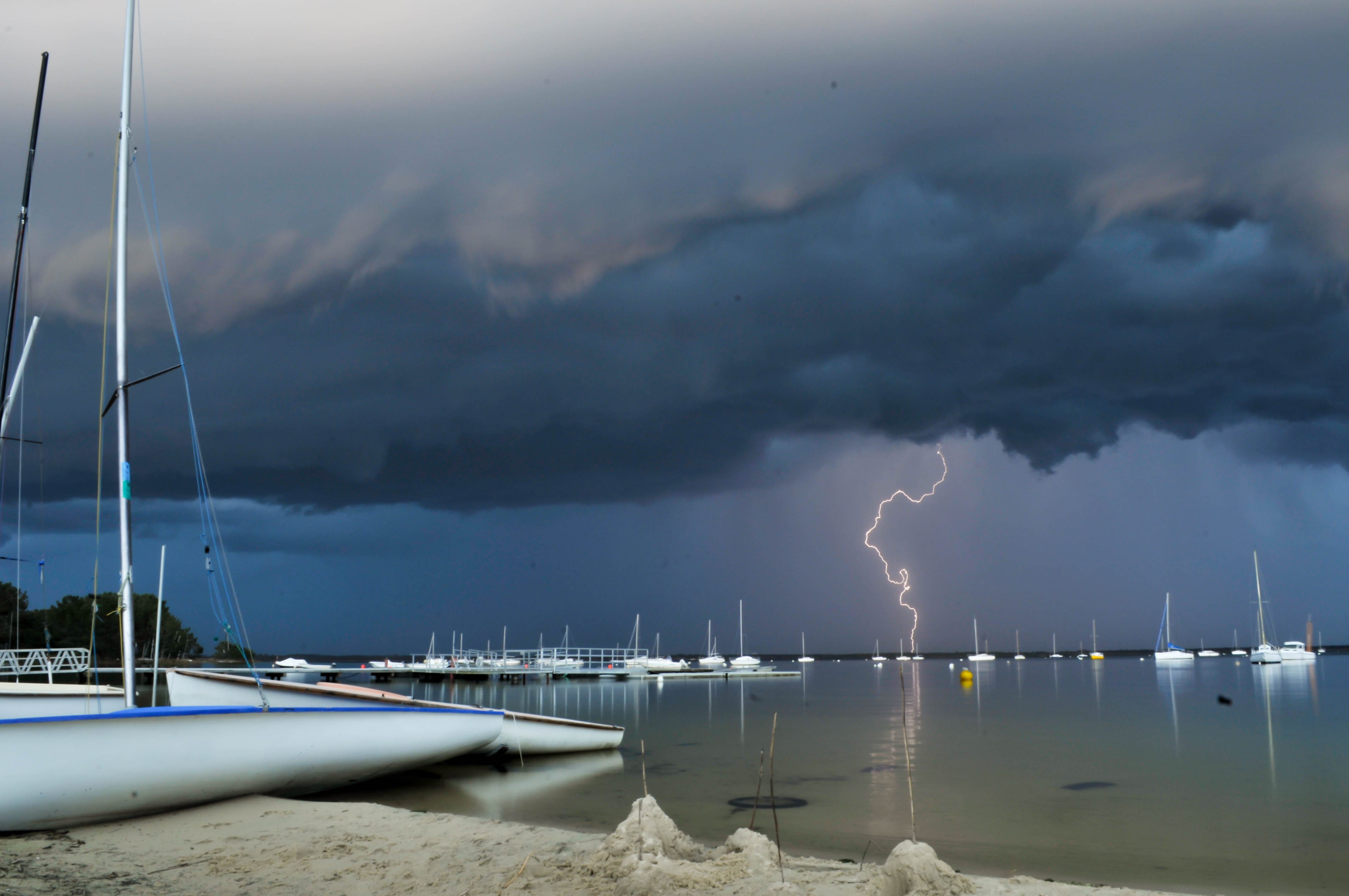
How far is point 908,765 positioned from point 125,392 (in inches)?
498

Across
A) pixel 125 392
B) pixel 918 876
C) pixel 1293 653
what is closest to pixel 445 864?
pixel 918 876

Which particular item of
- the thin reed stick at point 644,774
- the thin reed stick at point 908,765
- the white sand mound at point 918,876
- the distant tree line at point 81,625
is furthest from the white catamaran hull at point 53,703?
the distant tree line at point 81,625

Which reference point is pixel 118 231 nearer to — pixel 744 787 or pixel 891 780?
pixel 744 787

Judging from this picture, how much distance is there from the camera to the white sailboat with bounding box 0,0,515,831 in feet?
36.6

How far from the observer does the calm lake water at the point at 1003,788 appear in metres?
12.7

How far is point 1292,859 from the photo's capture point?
12.8m

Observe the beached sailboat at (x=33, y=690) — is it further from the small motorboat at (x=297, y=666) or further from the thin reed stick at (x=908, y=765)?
the small motorboat at (x=297, y=666)

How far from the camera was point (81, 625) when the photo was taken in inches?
3009

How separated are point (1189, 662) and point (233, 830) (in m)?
186

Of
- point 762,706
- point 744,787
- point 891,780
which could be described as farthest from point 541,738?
point 762,706

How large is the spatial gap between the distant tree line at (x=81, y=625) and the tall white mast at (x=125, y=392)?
55.9 metres

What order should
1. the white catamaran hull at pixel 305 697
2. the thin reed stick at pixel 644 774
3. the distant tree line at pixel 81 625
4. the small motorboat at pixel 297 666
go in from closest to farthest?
the thin reed stick at pixel 644 774, the white catamaran hull at pixel 305 697, the distant tree line at pixel 81 625, the small motorboat at pixel 297 666

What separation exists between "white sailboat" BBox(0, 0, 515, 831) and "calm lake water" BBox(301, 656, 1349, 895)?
1.22m

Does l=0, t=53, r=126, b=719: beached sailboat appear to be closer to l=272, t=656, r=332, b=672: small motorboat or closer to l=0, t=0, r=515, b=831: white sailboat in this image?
l=0, t=0, r=515, b=831: white sailboat
